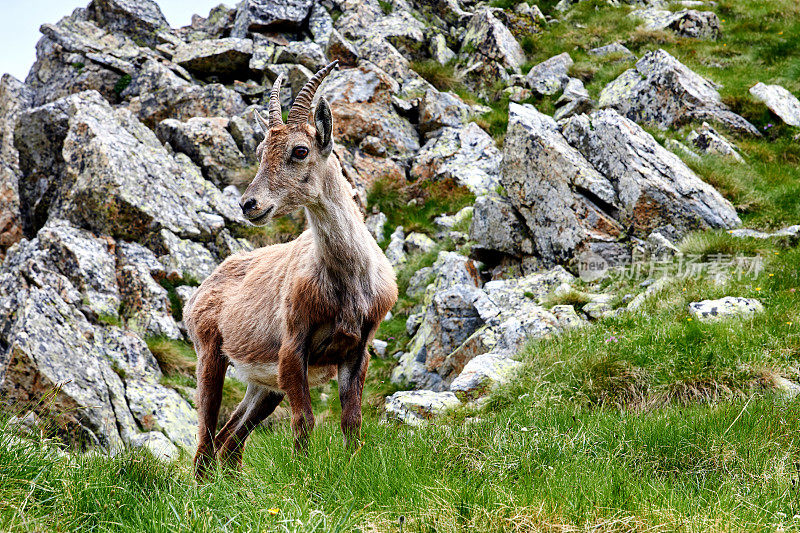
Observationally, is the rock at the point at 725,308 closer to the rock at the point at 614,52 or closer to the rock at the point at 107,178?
the rock at the point at 107,178

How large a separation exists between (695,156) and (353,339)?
10771 millimetres

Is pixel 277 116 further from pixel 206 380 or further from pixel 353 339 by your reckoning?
pixel 206 380

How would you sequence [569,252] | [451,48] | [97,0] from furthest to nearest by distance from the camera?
1. [97,0]
2. [451,48]
3. [569,252]

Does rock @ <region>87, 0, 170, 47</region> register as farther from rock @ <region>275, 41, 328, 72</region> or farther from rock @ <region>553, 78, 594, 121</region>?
rock @ <region>553, 78, 594, 121</region>

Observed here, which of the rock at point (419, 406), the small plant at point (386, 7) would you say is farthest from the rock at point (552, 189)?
the small plant at point (386, 7)

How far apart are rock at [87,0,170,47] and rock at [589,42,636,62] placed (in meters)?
18.1

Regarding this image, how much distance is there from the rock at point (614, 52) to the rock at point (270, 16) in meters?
11.8

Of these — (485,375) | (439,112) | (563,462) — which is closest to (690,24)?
(439,112)

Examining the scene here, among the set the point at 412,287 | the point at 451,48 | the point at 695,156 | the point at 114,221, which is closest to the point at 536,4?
the point at 451,48

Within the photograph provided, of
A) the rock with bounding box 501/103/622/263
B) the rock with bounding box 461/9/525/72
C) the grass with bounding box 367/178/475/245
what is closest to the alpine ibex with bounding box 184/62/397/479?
the rock with bounding box 501/103/622/263

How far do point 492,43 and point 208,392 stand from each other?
735 inches

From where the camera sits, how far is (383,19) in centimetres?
2409

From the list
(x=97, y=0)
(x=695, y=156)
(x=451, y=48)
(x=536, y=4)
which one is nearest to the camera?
(x=695, y=156)

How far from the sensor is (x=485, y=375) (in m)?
8.34
